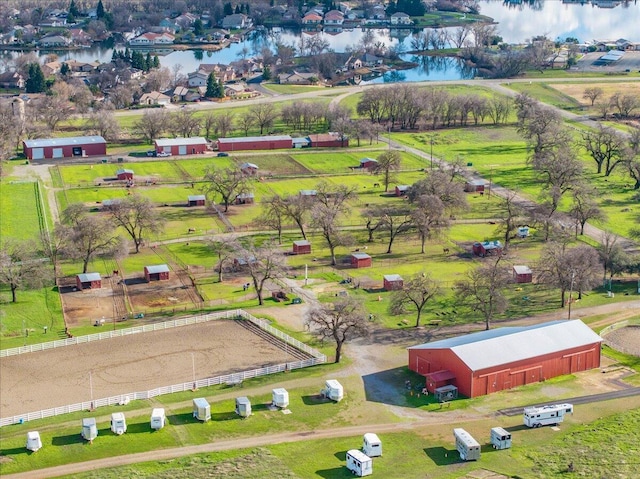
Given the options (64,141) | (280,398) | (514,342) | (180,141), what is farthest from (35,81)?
(514,342)

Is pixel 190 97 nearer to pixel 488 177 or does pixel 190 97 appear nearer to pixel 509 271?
pixel 488 177

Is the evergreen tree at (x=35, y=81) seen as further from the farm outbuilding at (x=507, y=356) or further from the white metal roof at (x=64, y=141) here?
the farm outbuilding at (x=507, y=356)

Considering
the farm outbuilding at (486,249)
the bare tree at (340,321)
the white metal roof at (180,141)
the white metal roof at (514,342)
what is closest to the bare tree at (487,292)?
the white metal roof at (514,342)

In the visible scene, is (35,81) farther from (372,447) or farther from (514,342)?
(372,447)

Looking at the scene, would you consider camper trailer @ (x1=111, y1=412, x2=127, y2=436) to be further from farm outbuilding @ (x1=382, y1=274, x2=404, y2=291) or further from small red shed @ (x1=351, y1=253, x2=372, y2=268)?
small red shed @ (x1=351, y1=253, x2=372, y2=268)

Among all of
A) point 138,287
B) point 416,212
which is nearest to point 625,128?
point 416,212

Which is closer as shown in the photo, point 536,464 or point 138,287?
point 536,464

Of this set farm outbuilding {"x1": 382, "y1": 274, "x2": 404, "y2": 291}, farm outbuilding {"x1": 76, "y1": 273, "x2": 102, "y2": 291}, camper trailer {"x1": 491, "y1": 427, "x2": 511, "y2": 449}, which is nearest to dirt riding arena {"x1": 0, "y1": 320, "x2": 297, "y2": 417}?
farm outbuilding {"x1": 76, "y1": 273, "x2": 102, "y2": 291}
